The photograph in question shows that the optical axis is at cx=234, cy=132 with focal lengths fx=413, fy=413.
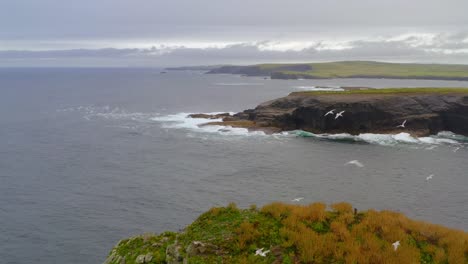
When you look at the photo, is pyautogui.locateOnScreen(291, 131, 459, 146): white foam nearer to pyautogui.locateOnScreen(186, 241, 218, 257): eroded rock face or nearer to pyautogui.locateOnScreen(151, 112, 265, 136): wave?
pyautogui.locateOnScreen(151, 112, 265, 136): wave

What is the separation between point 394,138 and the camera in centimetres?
7656

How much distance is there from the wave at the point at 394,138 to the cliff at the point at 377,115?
6.03 feet

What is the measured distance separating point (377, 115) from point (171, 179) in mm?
48743

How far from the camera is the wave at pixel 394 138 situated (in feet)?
243

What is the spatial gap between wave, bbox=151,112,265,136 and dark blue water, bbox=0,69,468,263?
3.31 feet

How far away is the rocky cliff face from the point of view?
81125 millimetres

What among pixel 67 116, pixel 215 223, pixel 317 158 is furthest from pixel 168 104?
pixel 215 223

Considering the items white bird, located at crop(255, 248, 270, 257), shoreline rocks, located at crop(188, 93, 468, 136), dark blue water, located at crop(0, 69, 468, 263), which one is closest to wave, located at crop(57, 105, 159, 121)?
dark blue water, located at crop(0, 69, 468, 263)

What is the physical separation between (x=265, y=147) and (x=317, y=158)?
10.1 m

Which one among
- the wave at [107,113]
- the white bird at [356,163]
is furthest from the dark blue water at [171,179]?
the wave at [107,113]

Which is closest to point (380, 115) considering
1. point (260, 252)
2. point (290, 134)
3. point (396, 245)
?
point (290, 134)

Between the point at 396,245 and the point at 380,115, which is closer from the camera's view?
the point at 396,245

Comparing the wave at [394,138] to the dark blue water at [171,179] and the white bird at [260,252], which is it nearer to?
the dark blue water at [171,179]

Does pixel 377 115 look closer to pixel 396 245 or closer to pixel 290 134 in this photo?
pixel 290 134
